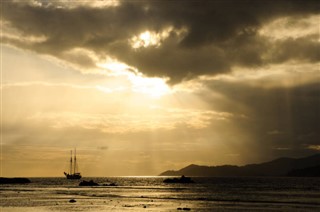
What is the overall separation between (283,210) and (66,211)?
41.0m

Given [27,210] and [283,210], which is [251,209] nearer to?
[283,210]

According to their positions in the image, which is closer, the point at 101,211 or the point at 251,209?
the point at 101,211

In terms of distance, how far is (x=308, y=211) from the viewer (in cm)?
7881

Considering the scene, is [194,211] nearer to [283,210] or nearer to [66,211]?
[283,210]

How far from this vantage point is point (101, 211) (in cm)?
7794

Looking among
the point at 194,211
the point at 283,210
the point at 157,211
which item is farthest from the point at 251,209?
the point at 157,211

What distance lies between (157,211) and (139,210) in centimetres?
376

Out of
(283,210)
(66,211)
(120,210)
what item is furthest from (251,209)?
(66,211)

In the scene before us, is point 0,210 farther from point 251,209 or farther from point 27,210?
point 251,209

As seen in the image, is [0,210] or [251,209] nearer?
[0,210]

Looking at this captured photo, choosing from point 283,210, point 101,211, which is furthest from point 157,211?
point 283,210

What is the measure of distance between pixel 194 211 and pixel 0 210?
3601cm

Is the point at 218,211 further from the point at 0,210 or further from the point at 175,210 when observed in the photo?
the point at 0,210

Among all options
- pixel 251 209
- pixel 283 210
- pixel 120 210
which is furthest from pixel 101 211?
pixel 283 210
